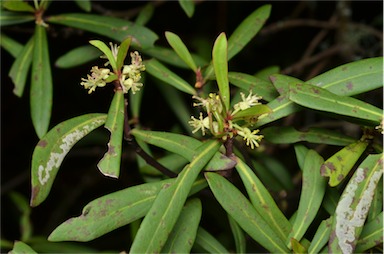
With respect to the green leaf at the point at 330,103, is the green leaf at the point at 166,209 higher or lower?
lower

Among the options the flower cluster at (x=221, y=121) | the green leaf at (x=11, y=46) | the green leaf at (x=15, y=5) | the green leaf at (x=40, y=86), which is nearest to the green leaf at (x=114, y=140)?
the flower cluster at (x=221, y=121)

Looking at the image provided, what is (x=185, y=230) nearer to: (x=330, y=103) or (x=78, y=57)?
(x=330, y=103)

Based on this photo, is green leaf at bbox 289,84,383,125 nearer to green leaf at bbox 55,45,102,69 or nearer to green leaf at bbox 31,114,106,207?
green leaf at bbox 31,114,106,207

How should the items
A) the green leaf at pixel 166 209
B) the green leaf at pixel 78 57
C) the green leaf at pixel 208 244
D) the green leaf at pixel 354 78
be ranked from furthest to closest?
1. the green leaf at pixel 78 57
2. the green leaf at pixel 208 244
3. the green leaf at pixel 354 78
4. the green leaf at pixel 166 209

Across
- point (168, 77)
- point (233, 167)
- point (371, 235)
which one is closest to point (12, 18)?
point (168, 77)

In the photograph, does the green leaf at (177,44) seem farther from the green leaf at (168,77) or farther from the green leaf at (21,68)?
the green leaf at (21,68)

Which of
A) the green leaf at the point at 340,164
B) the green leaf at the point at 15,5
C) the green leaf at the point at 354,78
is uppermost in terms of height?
the green leaf at the point at 15,5

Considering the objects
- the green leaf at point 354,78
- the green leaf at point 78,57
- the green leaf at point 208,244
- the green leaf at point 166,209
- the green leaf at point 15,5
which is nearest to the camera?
the green leaf at point 166,209
